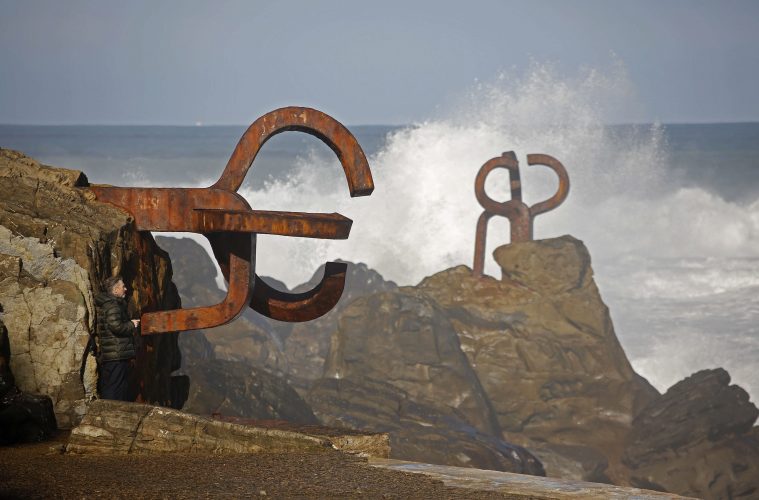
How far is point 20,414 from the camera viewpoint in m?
5.87

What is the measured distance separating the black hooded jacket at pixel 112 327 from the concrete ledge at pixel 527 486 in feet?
5.21

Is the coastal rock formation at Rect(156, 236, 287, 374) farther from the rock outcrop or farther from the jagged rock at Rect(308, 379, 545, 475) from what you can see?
the rock outcrop

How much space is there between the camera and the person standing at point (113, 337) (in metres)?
6.35

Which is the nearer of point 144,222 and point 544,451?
point 144,222

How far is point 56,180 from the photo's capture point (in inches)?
281

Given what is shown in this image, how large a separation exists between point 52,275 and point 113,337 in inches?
17.2

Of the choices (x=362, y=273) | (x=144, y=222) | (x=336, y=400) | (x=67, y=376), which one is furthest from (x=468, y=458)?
(x=362, y=273)

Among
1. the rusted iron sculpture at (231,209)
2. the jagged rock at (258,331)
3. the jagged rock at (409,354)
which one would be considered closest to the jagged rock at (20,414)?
the rusted iron sculpture at (231,209)

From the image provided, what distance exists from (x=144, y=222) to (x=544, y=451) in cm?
733

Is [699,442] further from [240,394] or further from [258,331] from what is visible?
[258,331]

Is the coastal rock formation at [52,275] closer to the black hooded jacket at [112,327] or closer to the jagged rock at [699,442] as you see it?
the black hooded jacket at [112,327]

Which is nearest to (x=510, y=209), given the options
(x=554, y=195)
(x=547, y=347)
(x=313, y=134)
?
(x=554, y=195)

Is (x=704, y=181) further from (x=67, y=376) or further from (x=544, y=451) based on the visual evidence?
(x=67, y=376)

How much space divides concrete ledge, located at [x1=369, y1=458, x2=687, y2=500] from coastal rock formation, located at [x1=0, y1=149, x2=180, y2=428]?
5.57ft
